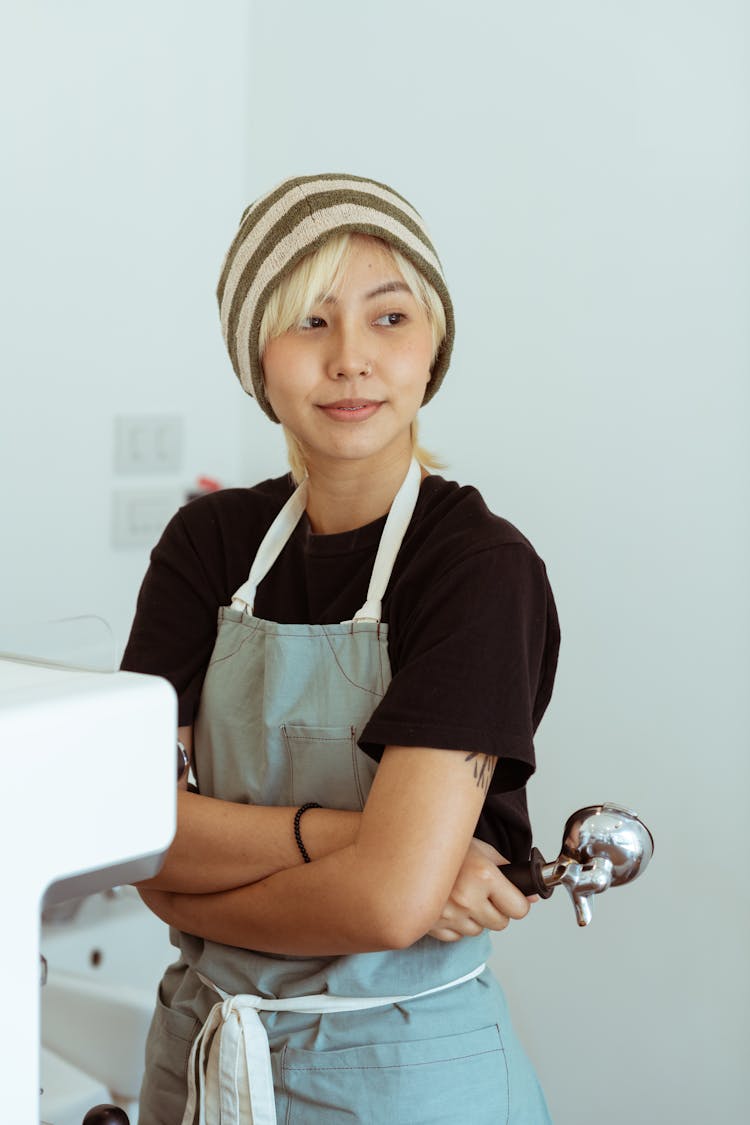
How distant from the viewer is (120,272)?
7.15 feet

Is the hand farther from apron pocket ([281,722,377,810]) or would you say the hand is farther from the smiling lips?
the smiling lips

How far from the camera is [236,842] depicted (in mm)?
1051

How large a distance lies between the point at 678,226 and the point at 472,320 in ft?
1.20

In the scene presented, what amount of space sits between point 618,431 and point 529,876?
39.0 inches

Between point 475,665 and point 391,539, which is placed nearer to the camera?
point 475,665

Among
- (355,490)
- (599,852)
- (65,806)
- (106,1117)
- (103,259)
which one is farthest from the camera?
(103,259)

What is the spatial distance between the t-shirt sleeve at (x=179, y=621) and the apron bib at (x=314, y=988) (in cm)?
2

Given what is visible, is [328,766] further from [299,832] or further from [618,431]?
[618,431]

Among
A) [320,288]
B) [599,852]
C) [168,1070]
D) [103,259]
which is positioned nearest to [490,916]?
[599,852]

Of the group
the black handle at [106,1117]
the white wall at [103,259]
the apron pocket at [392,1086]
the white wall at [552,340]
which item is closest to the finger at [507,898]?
the apron pocket at [392,1086]

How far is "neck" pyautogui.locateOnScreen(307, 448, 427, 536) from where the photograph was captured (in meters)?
1.18

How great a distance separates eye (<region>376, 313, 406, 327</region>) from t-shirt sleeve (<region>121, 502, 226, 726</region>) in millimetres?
277

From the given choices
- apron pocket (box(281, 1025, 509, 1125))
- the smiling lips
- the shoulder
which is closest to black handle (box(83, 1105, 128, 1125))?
apron pocket (box(281, 1025, 509, 1125))

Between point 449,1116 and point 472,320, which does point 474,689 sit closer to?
point 449,1116
